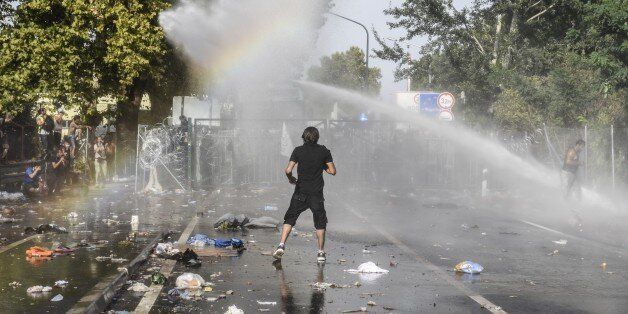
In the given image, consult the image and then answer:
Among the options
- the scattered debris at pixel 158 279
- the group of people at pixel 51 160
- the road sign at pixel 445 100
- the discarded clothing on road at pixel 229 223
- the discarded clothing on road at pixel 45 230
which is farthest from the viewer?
the road sign at pixel 445 100

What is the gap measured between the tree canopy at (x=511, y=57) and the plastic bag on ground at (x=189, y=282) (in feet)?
78.6

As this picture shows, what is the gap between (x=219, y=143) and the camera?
30812mm

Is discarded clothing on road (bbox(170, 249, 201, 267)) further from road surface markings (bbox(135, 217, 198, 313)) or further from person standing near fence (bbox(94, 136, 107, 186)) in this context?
person standing near fence (bbox(94, 136, 107, 186))

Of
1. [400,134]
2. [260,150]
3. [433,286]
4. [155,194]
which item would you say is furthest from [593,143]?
[433,286]

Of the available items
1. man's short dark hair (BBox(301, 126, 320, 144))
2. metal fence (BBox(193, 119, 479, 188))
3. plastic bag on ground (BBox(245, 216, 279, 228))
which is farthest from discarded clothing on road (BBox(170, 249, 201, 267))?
metal fence (BBox(193, 119, 479, 188))

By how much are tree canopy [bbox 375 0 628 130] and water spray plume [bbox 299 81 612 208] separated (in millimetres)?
3162

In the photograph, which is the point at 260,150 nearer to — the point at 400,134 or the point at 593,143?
the point at 400,134

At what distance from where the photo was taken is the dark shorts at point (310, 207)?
39.1 feet

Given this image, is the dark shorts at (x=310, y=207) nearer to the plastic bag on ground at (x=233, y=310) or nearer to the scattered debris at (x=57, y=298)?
the plastic bag on ground at (x=233, y=310)

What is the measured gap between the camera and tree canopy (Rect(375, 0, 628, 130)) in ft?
107

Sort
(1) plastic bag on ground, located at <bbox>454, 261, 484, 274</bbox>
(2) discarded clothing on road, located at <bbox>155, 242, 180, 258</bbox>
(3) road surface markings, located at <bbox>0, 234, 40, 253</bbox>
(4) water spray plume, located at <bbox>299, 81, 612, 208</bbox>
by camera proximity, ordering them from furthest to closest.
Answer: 1. (4) water spray plume, located at <bbox>299, 81, 612, 208</bbox>
2. (3) road surface markings, located at <bbox>0, 234, 40, 253</bbox>
3. (2) discarded clothing on road, located at <bbox>155, 242, 180, 258</bbox>
4. (1) plastic bag on ground, located at <bbox>454, 261, 484, 274</bbox>

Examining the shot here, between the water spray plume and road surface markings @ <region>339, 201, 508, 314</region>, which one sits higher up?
the water spray plume

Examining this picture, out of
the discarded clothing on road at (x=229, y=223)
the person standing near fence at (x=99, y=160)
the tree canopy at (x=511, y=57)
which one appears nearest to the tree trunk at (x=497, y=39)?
the tree canopy at (x=511, y=57)

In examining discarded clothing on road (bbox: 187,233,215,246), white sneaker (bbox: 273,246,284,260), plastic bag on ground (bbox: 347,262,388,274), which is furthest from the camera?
discarded clothing on road (bbox: 187,233,215,246)
